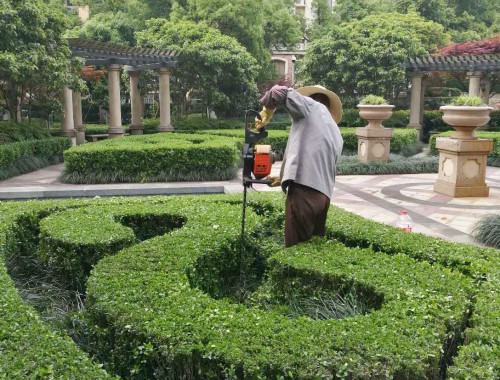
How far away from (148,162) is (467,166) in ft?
21.7

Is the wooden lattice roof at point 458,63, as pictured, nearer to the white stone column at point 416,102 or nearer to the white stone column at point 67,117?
the white stone column at point 416,102

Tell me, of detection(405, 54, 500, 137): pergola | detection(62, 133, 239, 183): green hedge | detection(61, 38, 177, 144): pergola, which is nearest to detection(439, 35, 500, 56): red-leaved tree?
detection(405, 54, 500, 137): pergola

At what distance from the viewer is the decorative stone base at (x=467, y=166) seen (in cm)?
1060

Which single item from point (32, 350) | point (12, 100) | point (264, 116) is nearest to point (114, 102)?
point (12, 100)

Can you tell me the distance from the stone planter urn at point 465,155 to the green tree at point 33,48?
30.3ft

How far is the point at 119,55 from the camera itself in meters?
18.5

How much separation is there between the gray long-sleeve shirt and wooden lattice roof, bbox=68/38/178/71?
13.3 meters

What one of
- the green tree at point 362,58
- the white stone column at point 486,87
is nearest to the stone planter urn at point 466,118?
the green tree at point 362,58

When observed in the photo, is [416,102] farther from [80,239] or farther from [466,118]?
[80,239]

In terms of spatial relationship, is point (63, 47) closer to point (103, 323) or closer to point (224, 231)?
point (224, 231)

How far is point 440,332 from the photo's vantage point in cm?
326

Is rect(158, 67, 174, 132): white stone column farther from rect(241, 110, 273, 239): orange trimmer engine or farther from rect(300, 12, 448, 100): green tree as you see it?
rect(241, 110, 273, 239): orange trimmer engine

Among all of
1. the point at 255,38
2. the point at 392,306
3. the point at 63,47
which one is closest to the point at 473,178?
the point at 392,306

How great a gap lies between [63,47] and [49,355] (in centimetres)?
1359
